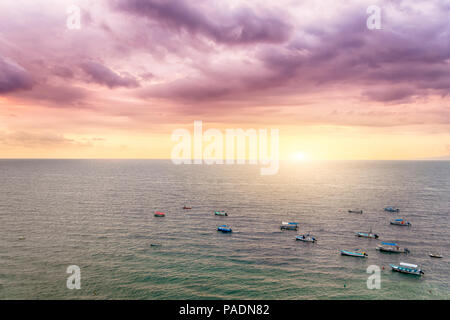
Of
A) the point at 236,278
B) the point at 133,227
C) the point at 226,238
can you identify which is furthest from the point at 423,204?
the point at 133,227

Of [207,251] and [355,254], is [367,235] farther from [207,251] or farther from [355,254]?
[207,251]

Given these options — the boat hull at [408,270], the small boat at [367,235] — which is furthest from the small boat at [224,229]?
the boat hull at [408,270]

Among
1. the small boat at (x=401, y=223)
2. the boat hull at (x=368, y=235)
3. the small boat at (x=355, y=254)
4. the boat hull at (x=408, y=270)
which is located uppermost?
the small boat at (x=401, y=223)

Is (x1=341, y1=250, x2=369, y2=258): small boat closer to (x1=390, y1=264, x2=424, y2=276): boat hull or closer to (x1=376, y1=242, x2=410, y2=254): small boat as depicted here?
(x1=376, y1=242, x2=410, y2=254): small boat

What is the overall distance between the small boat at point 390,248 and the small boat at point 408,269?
14482 mm

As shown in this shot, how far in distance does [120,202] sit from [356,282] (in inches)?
5246

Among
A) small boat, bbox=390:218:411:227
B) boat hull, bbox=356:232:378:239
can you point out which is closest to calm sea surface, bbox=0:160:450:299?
boat hull, bbox=356:232:378:239

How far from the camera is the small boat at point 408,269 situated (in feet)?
239

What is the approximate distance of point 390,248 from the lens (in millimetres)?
89438

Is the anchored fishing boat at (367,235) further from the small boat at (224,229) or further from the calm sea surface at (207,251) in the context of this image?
the small boat at (224,229)

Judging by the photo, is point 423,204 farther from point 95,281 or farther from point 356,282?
point 95,281

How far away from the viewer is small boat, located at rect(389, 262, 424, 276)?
72.9m

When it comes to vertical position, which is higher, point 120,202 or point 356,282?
point 120,202

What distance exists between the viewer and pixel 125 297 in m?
60.1
